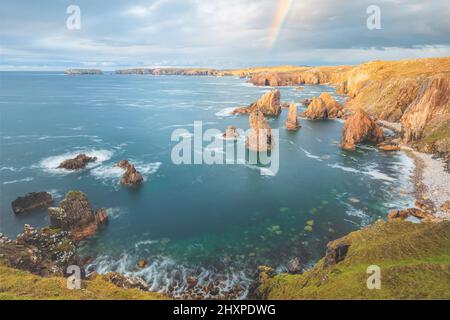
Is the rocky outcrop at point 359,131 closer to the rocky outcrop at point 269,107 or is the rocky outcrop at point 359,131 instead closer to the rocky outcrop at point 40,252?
the rocky outcrop at point 269,107

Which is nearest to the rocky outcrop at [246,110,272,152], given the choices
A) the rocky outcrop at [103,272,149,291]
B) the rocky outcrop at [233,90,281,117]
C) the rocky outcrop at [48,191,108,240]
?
the rocky outcrop at [48,191,108,240]

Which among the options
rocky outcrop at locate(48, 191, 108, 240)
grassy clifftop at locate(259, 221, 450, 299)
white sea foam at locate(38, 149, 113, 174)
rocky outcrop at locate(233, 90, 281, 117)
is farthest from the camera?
rocky outcrop at locate(233, 90, 281, 117)

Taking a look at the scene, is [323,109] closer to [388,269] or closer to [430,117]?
[430,117]

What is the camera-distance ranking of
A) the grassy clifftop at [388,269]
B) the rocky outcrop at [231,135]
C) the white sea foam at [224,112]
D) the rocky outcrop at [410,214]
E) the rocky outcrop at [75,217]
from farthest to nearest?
the white sea foam at [224,112], the rocky outcrop at [231,135], the rocky outcrop at [410,214], the rocky outcrop at [75,217], the grassy clifftop at [388,269]

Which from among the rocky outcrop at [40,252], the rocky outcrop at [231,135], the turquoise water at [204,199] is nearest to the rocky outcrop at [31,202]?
the turquoise water at [204,199]

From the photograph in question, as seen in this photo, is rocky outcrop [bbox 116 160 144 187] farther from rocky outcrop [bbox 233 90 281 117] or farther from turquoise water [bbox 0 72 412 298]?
rocky outcrop [bbox 233 90 281 117]

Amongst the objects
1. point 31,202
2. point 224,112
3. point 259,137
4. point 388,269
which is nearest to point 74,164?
point 31,202
